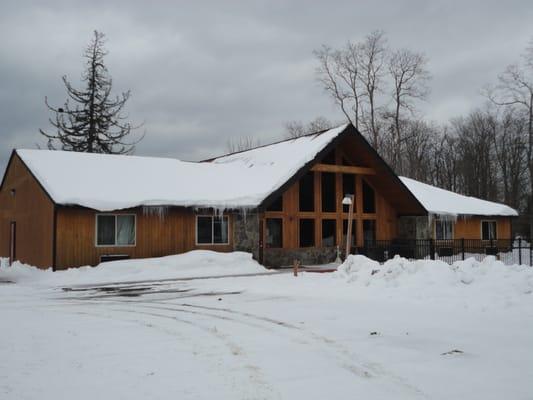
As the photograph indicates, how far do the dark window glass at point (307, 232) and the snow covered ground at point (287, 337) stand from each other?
9.16 meters

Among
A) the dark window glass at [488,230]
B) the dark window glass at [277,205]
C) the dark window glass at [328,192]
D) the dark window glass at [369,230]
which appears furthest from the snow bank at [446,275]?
the dark window glass at [488,230]

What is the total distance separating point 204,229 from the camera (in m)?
21.6

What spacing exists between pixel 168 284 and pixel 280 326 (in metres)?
7.94

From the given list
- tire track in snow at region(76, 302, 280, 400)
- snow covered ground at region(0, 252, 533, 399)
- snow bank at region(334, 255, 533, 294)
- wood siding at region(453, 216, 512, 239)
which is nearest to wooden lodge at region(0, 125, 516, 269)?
wood siding at region(453, 216, 512, 239)

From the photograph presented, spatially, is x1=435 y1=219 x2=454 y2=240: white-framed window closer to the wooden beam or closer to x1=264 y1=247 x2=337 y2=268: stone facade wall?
the wooden beam

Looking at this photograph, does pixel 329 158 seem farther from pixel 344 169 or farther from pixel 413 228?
pixel 413 228

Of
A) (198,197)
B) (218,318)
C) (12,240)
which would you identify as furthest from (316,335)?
(12,240)

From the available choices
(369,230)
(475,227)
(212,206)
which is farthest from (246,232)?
(475,227)

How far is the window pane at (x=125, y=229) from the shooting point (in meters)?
19.8

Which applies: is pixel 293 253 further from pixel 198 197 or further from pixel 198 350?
pixel 198 350

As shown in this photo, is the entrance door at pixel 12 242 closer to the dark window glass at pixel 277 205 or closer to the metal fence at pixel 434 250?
the dark window glass at pixel 277 205

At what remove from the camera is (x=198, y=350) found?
24.4ft

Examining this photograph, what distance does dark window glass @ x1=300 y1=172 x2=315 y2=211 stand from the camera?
81.9ft

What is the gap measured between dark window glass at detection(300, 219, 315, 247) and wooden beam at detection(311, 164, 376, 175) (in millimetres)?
2407
